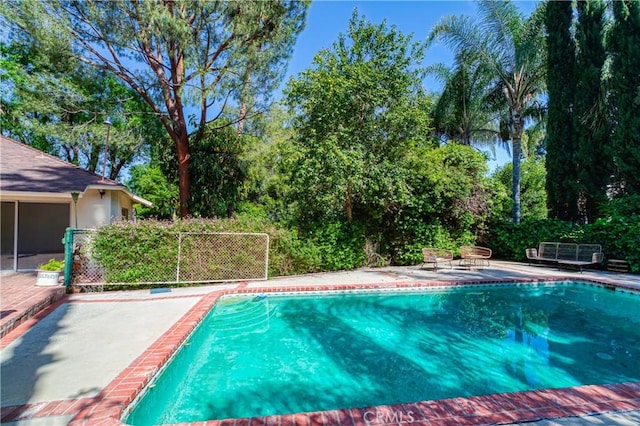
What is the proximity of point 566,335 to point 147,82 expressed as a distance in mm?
17495

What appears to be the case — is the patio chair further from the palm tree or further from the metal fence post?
the metal fence post

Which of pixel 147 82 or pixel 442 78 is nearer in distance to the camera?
pixel 147 82

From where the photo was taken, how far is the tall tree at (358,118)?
38.7 feet

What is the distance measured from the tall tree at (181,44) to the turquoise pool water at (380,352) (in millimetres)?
9584

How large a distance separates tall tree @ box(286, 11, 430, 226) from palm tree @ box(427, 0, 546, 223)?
270 inches

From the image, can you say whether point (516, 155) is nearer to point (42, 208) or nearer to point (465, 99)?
point (465, 99)

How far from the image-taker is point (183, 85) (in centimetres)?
1334

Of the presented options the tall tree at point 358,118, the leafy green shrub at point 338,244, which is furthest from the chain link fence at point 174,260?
the tall tree at point 358,118

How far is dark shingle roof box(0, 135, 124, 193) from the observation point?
10.7 meters

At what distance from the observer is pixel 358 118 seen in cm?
1255

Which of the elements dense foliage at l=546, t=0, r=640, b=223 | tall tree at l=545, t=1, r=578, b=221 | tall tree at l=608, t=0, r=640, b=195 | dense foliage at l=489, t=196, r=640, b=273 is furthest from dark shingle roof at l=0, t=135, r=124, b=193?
tall tree at l=608, t=0, r=640, b=195

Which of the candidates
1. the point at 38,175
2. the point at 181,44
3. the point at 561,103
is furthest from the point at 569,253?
the point at 38,175

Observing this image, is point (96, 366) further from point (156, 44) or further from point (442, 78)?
point (442, 78)

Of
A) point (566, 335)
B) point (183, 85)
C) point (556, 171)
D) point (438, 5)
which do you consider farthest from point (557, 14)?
point (183, 85)
